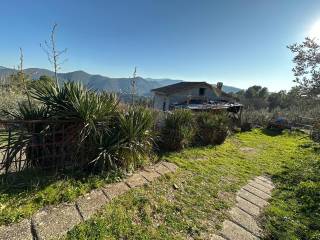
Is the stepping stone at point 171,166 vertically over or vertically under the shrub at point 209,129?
under

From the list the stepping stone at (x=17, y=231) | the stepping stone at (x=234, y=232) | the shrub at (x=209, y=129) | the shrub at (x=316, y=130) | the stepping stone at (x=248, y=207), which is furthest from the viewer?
the shrub at (x=209, y=129)

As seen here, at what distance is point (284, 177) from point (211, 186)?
9.93ft

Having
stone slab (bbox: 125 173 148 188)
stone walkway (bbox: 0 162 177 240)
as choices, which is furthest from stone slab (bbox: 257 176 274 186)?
stone walkway (bbox: 0 162 177 240)

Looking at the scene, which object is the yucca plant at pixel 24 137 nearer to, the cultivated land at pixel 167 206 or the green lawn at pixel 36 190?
the green lawn at pixel 36 190

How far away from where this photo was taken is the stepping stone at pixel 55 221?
281 cm

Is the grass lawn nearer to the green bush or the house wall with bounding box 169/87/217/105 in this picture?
the green bush

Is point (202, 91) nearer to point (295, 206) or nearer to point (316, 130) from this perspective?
point (316, 130)

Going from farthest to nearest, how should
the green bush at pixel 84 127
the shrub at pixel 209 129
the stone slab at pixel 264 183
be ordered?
the shrub at pixel 209 129
the stone slab at pixel 264 183
the green bush at pixel 84 127

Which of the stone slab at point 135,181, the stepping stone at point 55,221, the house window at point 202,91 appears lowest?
the stone slab at point 135,181

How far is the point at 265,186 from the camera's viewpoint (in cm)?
575

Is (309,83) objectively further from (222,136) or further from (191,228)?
(191,228)

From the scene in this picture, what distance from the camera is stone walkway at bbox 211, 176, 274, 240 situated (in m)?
3.38

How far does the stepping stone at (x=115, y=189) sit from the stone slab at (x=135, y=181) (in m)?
0.14

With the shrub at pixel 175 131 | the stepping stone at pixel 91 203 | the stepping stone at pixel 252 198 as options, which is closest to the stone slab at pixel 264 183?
the stepping stone at pixel 252 198
